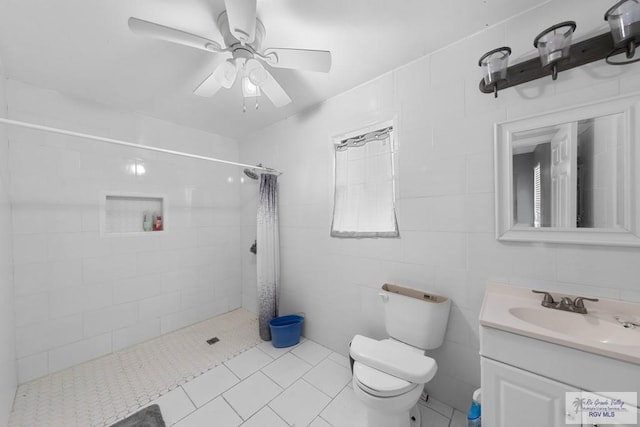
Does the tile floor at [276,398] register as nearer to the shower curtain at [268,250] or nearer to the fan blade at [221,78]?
the shower curtain at [268,250]

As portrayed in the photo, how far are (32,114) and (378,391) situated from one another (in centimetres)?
319

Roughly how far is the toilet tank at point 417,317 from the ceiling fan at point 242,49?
1547 millimetres

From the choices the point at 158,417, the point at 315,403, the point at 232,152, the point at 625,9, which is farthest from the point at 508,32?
the point at 158,417

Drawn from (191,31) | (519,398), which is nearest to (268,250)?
(191,31)

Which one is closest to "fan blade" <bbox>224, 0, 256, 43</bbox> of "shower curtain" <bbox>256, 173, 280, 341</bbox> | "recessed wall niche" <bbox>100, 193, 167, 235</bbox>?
"shower curtain" <bbox>256, 173, 280, 341</bbox>

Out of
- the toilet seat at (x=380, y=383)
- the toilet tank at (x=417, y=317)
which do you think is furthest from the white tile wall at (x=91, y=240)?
the toilet tank at (x=417, y=317)

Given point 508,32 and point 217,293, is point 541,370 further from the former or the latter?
point 217,293

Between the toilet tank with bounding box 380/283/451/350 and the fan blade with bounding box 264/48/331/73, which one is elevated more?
the fan blade with bounding box 264/48/331/73

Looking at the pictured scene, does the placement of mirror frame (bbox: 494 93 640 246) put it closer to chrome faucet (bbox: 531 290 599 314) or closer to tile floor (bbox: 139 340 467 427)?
chrome faucet (bbox: 531 290 599 314)

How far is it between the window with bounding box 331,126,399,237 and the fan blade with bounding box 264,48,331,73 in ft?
2.39

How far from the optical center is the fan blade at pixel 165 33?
3.31 ft

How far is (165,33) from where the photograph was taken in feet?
3.48

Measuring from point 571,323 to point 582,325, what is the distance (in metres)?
0.03

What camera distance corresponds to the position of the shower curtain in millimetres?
2373
